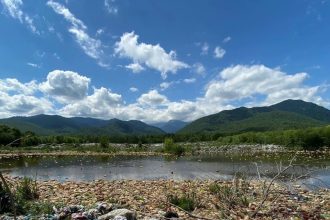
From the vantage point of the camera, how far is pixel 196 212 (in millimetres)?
10664

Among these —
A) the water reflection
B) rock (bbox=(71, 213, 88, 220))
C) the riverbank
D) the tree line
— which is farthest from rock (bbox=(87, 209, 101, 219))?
the tree line

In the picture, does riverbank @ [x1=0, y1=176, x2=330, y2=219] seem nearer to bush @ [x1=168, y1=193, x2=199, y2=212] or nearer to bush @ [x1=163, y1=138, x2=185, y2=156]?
bush @ [x1=168, y1=193, x2=199, y2=212]

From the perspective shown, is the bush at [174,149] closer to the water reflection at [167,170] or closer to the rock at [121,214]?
the water reflection at [167,170]

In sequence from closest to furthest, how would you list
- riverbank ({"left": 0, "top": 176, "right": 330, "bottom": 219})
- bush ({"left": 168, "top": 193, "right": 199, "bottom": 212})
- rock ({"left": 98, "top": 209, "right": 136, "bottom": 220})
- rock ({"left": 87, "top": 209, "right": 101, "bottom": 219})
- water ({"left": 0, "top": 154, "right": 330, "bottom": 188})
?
rock ({"left": 98, "top": 209, "right": 136, "bottom": 220})
rock ({"left": 87, "top": 209, "right": 101, "bottom": 219})
riverbank ({"left": 0, "top": 176, "right": 330, "bottom": 219})
bush ({"left": 168, "top": 193, "right": 199, "bottom": 212})
water ({"left": 0, "top": 154, "right": 330, "bottom": 188})

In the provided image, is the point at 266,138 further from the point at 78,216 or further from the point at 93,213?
the point at 78,216

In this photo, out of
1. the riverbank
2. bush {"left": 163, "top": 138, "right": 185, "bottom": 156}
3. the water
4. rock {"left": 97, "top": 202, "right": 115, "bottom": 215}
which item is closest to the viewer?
the riverbank

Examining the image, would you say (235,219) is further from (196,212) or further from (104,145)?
(104,145)

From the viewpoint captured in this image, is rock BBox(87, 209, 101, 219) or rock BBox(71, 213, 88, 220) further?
rock BBox(87, 209, 101, 219)

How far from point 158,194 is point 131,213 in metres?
4.87

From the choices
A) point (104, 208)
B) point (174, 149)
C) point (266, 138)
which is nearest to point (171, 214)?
point (104, 208)

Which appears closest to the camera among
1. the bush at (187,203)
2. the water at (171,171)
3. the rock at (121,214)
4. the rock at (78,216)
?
the rock at (78,216)

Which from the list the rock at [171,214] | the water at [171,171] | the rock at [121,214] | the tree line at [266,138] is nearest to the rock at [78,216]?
the rock at [121,214]

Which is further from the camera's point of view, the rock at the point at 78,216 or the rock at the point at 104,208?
the rock at the point at 104,208

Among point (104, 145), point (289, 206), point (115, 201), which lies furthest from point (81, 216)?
point (104, 145)
